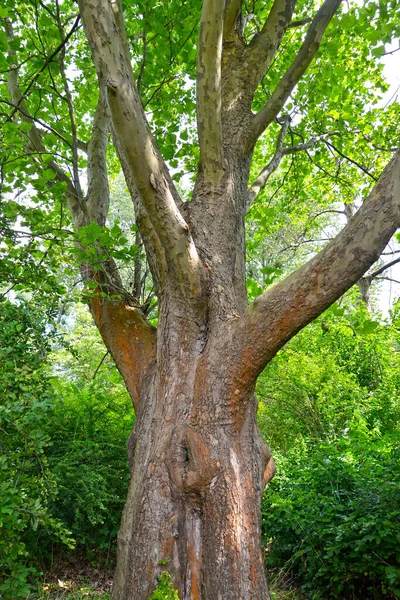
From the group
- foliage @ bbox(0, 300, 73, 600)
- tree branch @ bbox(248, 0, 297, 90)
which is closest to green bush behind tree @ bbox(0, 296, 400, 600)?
foliage @ bbox(0, 300, 73, 600)

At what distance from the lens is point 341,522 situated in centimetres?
395

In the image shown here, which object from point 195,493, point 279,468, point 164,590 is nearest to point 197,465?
point 195,493

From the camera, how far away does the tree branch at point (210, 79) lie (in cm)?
280

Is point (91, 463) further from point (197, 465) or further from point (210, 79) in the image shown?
point (210, 79)

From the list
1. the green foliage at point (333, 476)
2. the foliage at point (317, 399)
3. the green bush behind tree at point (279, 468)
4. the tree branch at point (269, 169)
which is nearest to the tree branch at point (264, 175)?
the tree branch at point (269, 169)

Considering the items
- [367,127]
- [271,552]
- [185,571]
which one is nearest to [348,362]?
[367,127]

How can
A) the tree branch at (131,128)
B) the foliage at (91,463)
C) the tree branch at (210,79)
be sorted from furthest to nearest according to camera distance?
the foliage at (91,463)
the tree branch at (210,79)
the tree branch at (131,128)

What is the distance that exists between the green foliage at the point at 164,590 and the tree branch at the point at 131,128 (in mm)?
1779

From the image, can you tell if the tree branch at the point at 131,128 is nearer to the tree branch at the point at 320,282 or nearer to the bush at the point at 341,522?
the tree branch at the point at 320,282

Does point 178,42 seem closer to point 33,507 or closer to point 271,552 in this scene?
point 33,507

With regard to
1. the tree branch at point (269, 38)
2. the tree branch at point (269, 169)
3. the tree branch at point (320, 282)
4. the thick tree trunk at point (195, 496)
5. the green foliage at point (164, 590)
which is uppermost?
the tree branch at point (269, 38)

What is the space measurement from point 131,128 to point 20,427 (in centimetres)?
182

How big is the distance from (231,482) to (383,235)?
1.63 metres

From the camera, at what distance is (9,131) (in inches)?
143
